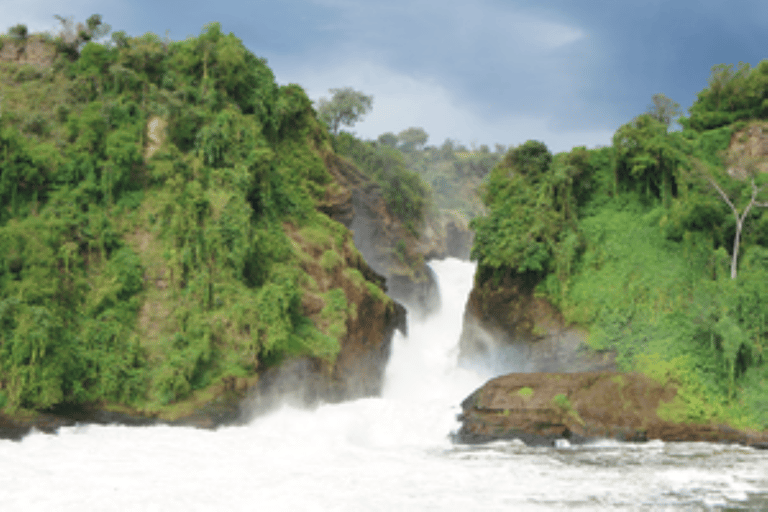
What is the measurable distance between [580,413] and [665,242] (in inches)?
396

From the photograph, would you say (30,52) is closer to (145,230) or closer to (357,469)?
(145,230)

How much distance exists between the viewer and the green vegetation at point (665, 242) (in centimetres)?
1853

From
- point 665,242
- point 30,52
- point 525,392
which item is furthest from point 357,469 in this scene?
point 30,52

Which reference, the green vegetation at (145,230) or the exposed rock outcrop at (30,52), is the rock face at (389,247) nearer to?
the green vegetation at (145,230)

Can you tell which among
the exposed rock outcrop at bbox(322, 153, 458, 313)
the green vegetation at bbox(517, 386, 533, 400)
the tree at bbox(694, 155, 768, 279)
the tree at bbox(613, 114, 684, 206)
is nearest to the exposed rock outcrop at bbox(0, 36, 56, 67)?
the exposed rock outcrop at bbox(322, 153, 458, 313)

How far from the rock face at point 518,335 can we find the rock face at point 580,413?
2.88 m

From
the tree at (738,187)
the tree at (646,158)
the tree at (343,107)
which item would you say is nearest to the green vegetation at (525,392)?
the tree at (738,187)

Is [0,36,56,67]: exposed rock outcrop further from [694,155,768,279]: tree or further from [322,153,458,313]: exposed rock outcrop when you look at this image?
[694,155,768,279]: tree


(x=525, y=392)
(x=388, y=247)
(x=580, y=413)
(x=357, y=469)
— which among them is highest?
(x=388, y=247)

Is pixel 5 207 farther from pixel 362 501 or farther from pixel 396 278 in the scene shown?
pixel 396 278

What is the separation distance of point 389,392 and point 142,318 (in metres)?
11.9

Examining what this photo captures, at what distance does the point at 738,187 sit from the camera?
23281 millimetres

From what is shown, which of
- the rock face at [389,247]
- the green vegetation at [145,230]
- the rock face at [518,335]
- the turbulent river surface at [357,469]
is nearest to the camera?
the turbulent river surface at [357,469]

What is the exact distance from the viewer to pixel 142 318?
61.7 ft
